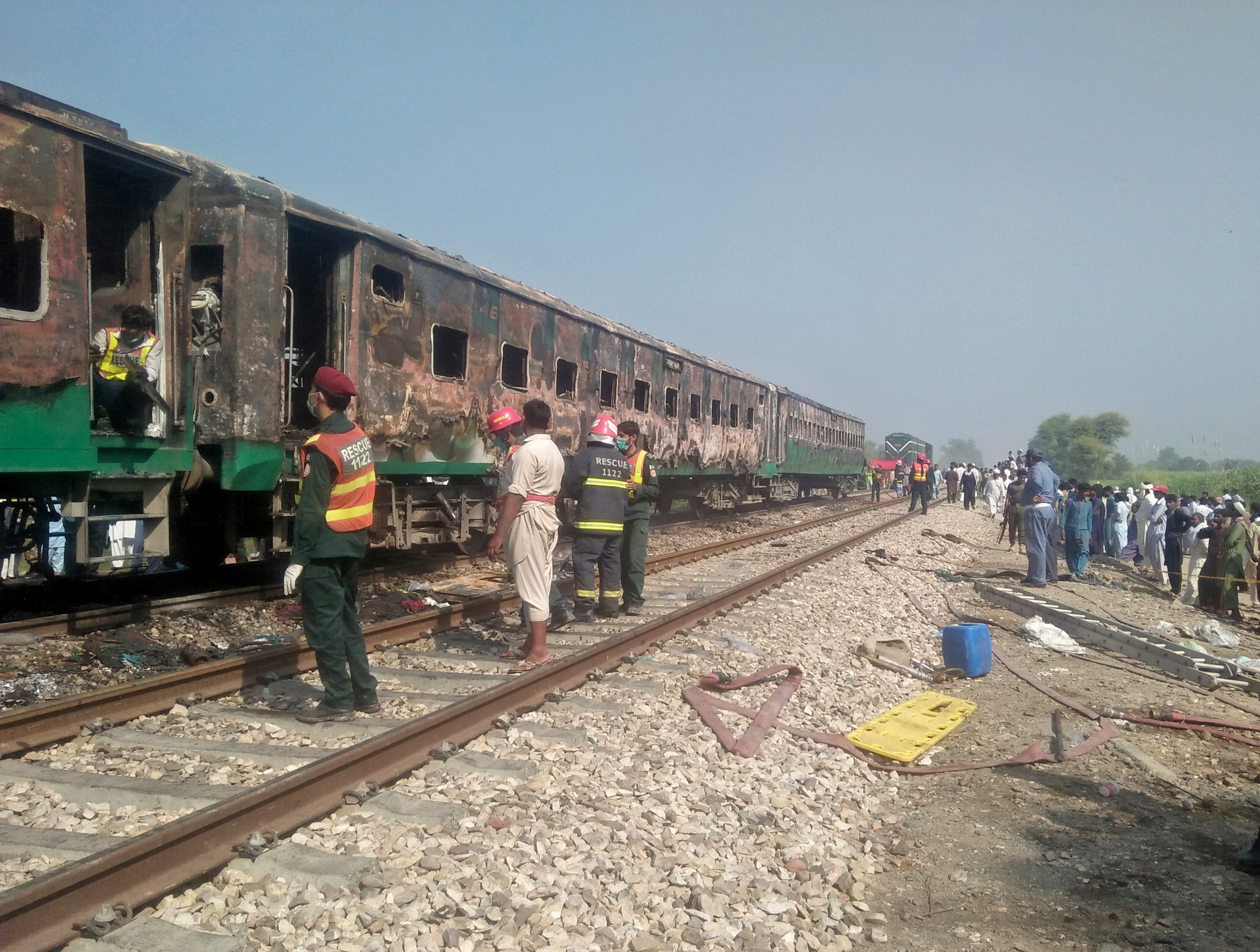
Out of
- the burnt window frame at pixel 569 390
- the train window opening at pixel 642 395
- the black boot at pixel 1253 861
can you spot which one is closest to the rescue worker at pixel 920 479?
the train window opening at pixel 642 395

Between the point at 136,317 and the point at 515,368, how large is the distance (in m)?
5.09

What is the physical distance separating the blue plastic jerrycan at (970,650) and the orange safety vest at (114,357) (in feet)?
20.5

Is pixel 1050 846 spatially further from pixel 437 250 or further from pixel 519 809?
pixel 437 250

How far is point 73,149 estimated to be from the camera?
5.37 m

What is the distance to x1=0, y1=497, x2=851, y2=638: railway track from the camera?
5820 mm

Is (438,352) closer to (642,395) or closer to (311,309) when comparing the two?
(311,309)

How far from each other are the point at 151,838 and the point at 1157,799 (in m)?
4.44

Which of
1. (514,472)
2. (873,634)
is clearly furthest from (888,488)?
(514,472)

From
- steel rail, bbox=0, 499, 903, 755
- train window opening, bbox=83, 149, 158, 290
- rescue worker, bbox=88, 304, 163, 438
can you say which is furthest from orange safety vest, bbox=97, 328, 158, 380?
steel rail, bbox=0, 499, 903, 755

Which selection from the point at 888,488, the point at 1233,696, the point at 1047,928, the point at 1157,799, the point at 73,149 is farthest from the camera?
the point at 888,488

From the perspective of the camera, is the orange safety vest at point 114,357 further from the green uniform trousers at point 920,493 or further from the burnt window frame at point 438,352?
the green uniform trousers at point 920,493

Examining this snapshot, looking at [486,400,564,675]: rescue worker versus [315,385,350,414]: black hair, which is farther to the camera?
[486,400,564,675]: rescue worker

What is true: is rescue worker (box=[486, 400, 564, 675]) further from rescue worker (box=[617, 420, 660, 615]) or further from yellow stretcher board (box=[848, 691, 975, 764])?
yellow stretcher board (box=[848, 691, 975, 764])

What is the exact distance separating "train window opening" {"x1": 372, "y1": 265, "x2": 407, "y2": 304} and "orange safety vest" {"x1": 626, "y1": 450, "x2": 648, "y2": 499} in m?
2.96
